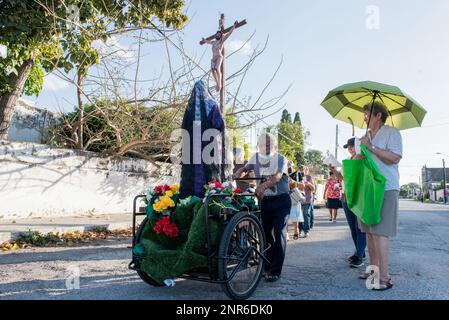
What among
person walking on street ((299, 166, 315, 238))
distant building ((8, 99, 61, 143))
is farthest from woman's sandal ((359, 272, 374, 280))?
distant building ((8, 99, 61, 143))

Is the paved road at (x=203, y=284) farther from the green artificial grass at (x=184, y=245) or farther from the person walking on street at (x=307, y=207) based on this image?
the person walking on street at (x=307, y=207)

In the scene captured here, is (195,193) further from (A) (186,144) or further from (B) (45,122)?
(B) (45,122)

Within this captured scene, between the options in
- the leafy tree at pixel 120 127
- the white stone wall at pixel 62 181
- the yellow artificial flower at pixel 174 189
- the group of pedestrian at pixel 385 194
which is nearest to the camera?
the group of pedestrian at pixel 385 194

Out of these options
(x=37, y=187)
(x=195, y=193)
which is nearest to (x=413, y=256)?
(x=195, y=193)

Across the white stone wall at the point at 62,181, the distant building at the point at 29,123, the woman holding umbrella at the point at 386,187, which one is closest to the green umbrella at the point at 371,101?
the woman holding umbrella at the point at 386,187

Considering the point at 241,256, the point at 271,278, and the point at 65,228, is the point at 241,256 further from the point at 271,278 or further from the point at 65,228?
the point at 65,228

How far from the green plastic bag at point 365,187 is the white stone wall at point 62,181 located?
8.43 meters

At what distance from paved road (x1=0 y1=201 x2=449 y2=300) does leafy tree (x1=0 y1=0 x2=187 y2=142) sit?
180 inches

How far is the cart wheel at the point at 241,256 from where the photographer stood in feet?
11.3

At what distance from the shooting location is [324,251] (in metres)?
6.79

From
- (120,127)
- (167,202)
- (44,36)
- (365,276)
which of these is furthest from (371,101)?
(120,127)

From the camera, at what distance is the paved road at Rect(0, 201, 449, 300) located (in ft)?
12.6

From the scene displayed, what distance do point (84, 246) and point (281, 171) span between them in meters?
4.37

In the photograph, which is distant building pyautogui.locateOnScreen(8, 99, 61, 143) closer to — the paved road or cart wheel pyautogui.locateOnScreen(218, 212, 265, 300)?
the paved road
